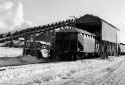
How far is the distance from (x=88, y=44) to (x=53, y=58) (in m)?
5.35

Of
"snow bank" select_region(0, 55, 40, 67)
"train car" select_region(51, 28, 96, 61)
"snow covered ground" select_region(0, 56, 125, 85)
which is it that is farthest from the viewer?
"train car" select_region(51, 28, 96, 61)

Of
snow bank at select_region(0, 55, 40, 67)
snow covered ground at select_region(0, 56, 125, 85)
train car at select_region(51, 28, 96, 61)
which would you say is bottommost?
snow covered ground at select_region(0, 56, 125, 85)

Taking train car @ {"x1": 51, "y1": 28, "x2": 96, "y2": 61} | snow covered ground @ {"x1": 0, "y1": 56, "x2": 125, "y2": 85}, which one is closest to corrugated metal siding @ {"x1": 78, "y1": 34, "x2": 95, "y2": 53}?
train car @ {"x1": 51, "y1": 28, "x2": 96, "y2": 61}

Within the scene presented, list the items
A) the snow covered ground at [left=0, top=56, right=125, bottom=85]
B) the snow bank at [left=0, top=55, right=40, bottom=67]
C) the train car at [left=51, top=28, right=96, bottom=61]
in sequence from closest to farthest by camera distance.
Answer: the snow covered ground at [left=0, top=56, right=125, bottom=85] → the snow bank at [left=0, top=55, right=40, bottom=67] → the train car at [left=51, top=28, right=96, bottom=61]

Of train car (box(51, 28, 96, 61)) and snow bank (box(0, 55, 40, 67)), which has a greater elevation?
train car (box(51, 28, 96, 61))

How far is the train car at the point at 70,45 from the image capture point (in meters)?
25.5

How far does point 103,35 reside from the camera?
35938 millimetres

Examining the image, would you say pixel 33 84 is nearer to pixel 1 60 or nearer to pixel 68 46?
pixel 1 60

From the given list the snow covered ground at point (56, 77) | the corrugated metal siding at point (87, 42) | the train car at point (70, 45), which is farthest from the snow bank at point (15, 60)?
the corrugated metal siding at point (87, 42)

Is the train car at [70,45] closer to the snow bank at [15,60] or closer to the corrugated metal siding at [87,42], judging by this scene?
the corrugated metal siding at [87,42]

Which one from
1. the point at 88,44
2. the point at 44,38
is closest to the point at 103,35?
the point at 88,44

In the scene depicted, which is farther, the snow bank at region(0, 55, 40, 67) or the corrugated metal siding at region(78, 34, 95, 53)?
the corrugated metal siding at region(78, 34, 95, 53)

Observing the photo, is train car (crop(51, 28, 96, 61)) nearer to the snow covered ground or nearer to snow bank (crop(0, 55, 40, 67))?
snow bank (crop(0, 55, 40, 67))

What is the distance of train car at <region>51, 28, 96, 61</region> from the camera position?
25484 mm
